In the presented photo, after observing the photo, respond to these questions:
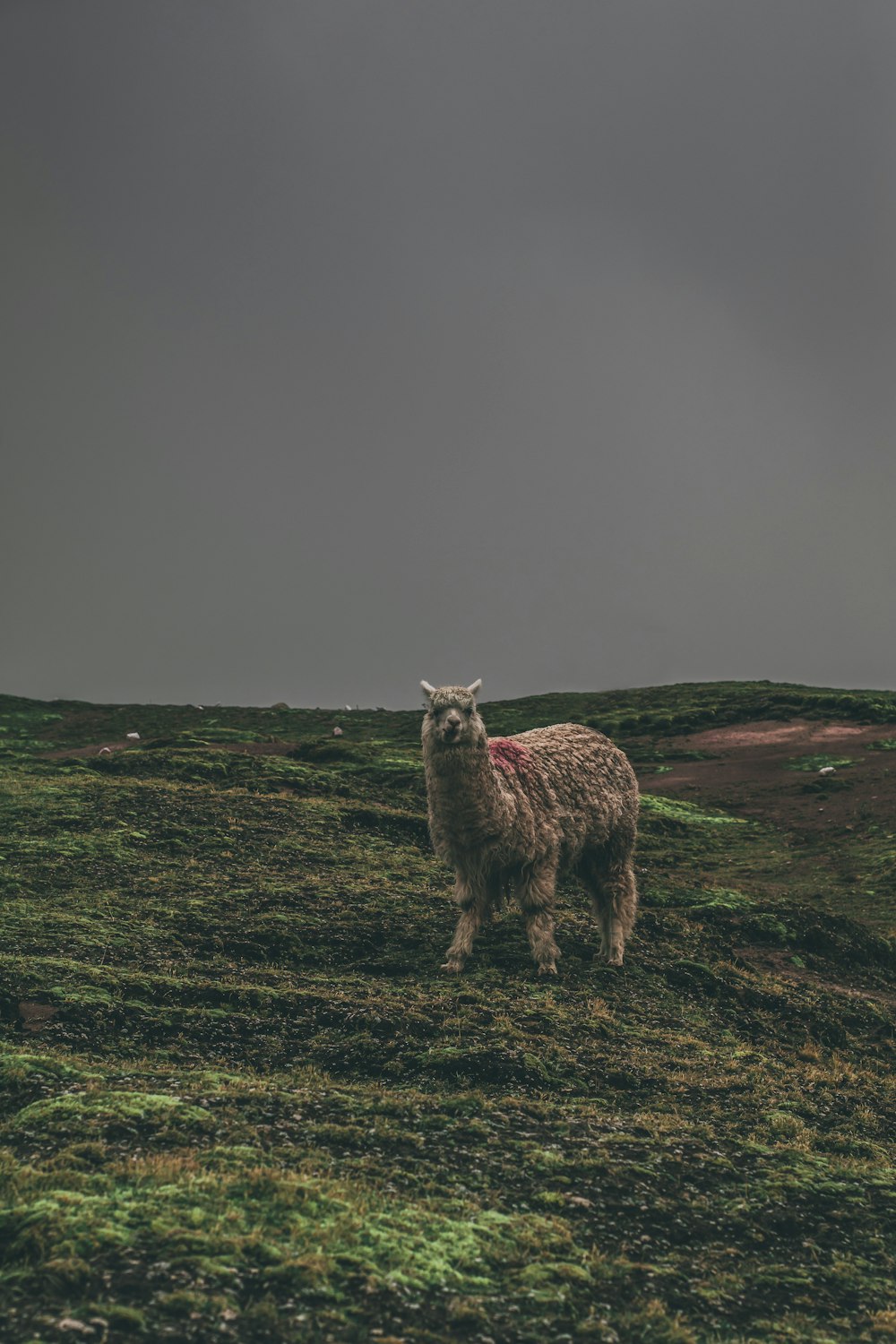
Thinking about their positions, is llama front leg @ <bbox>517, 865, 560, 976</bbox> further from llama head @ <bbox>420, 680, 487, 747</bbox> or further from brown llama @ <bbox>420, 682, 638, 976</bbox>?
llama head @ <bbox>420, 680, 487, 747</bbox>

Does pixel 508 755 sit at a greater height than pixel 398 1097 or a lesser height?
greater

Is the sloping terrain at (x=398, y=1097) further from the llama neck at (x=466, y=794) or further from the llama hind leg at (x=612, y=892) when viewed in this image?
the llama neck at (x=466, y=794)

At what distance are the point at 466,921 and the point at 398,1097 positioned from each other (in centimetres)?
464

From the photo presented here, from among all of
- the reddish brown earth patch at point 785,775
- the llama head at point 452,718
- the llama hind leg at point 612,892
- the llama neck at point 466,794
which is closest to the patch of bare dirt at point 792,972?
the llama hind leg at point 612,892

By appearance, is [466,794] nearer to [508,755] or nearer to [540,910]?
[508,755]

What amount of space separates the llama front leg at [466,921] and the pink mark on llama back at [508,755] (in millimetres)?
1722

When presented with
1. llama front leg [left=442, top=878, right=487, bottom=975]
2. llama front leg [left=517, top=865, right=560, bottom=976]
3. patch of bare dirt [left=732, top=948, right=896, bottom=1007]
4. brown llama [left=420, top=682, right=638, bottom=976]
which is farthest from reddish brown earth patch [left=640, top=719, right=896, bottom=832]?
llama front leg [left=442, top=878, right=487, bottom=975]

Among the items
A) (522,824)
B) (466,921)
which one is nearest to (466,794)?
(522,824)

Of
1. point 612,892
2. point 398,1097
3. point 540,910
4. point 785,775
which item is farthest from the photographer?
point 785,775

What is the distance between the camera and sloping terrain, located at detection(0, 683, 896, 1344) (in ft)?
25.6

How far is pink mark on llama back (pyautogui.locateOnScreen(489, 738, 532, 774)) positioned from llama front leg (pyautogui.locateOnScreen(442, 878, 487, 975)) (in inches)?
67.8

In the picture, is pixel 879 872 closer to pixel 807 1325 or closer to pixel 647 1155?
pixel 647 1155

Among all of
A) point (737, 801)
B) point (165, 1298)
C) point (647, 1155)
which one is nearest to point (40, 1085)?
point (165, 1298)

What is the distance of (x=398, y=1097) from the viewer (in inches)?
452
